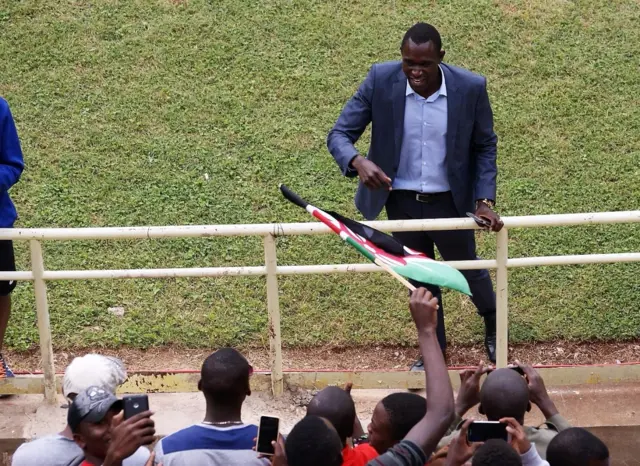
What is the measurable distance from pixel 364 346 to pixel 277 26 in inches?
148

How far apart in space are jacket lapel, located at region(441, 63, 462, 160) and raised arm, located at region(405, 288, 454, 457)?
1928mm

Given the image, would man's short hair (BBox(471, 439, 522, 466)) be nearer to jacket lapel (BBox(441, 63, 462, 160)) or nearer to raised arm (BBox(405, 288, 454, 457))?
raised arm (BBox(405, 288, 454, 457))

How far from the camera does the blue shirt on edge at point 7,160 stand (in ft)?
18.9

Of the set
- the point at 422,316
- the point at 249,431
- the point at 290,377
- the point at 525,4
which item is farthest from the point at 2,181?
the point at 525,4

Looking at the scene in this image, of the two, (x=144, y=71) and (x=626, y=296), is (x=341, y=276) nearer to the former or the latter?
(x=626, y=296)

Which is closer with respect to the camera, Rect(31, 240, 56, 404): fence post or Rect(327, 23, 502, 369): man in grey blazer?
Rect(31, 240, 56, 404): fence post

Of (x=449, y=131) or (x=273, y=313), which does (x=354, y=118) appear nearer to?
(x=449, y=131)

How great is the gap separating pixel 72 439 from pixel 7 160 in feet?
7.73

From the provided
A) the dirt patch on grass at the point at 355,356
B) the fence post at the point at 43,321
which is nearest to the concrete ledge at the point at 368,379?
the fence post at the point at 43,321

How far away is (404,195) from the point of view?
5.93 metres

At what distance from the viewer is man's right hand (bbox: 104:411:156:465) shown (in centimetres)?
369

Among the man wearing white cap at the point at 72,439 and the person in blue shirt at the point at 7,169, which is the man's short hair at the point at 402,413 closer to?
the man wearing white cap at the point at 72,439

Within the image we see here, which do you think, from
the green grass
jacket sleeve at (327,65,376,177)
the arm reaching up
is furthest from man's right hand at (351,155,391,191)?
the green grass

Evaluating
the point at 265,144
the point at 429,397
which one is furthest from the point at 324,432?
the point at 265,144
